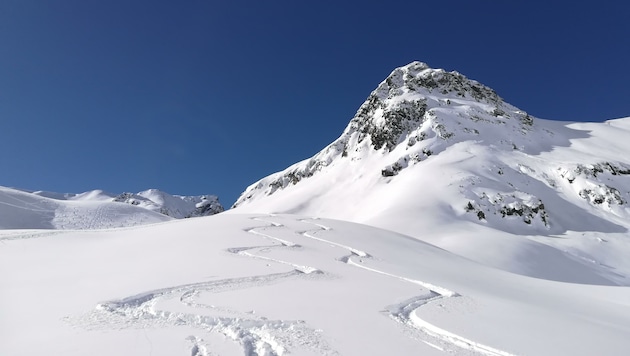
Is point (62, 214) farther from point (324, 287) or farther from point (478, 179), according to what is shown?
point (324, 287)

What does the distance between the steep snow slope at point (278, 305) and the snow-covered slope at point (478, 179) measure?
14.2 meters

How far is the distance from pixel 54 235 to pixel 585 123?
73.1 m

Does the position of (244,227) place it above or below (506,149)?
below

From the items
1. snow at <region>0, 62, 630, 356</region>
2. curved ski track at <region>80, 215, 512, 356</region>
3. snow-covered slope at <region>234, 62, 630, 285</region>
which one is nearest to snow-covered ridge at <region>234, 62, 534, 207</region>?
snow-covered slope at <region>234, 62, 630, 285</region>

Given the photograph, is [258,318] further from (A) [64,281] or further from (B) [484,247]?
(B) [484,247]

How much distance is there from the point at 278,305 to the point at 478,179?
122 ft

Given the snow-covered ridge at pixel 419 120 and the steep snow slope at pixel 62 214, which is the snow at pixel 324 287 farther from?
the steep snow slope at pixel 62 214

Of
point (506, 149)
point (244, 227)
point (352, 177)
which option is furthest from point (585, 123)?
point (244, 227)

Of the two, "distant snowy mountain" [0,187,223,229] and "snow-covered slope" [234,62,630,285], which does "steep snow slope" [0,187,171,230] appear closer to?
"distant snowy mountain" [0,187,223,229]

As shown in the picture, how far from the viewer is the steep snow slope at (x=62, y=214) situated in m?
44.5

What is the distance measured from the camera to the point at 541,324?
5.59 m

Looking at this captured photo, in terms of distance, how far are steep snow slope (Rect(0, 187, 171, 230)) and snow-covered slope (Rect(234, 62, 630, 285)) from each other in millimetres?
21483

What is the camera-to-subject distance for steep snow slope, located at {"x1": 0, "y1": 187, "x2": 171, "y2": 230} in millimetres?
44531

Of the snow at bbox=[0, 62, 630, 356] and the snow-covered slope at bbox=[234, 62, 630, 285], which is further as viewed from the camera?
the snow-covered slope at bbox=[234, 62, 630, 285]
